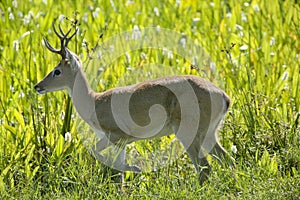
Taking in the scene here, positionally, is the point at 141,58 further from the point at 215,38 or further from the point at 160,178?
the point at 160,178

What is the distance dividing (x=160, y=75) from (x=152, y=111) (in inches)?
67.5

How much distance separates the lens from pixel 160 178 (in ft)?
18.0

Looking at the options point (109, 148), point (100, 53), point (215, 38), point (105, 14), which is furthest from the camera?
point (105, 14)

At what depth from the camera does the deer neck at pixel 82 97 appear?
5.96 m

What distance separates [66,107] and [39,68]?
1.01 metres

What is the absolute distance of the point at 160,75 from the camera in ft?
24.0

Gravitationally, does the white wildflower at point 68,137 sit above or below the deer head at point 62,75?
below

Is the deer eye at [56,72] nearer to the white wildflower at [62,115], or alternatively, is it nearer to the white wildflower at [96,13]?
the white wildflower at [62,115]

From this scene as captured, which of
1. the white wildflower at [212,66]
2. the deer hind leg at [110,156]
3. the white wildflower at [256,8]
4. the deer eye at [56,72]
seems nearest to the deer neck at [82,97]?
the deer eye at [56,72]

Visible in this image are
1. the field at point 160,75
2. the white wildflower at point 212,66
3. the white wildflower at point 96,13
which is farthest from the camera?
the white wildflower at point 96,13

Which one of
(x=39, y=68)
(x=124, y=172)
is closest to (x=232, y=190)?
(x=124, y=172)

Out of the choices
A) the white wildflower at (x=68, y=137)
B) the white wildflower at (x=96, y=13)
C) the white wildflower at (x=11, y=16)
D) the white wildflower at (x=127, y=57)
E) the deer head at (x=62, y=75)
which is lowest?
the white wildflower at (x=68, y=137)

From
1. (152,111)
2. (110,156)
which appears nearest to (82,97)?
(110,156)

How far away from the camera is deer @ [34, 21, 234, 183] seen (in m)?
5.57
